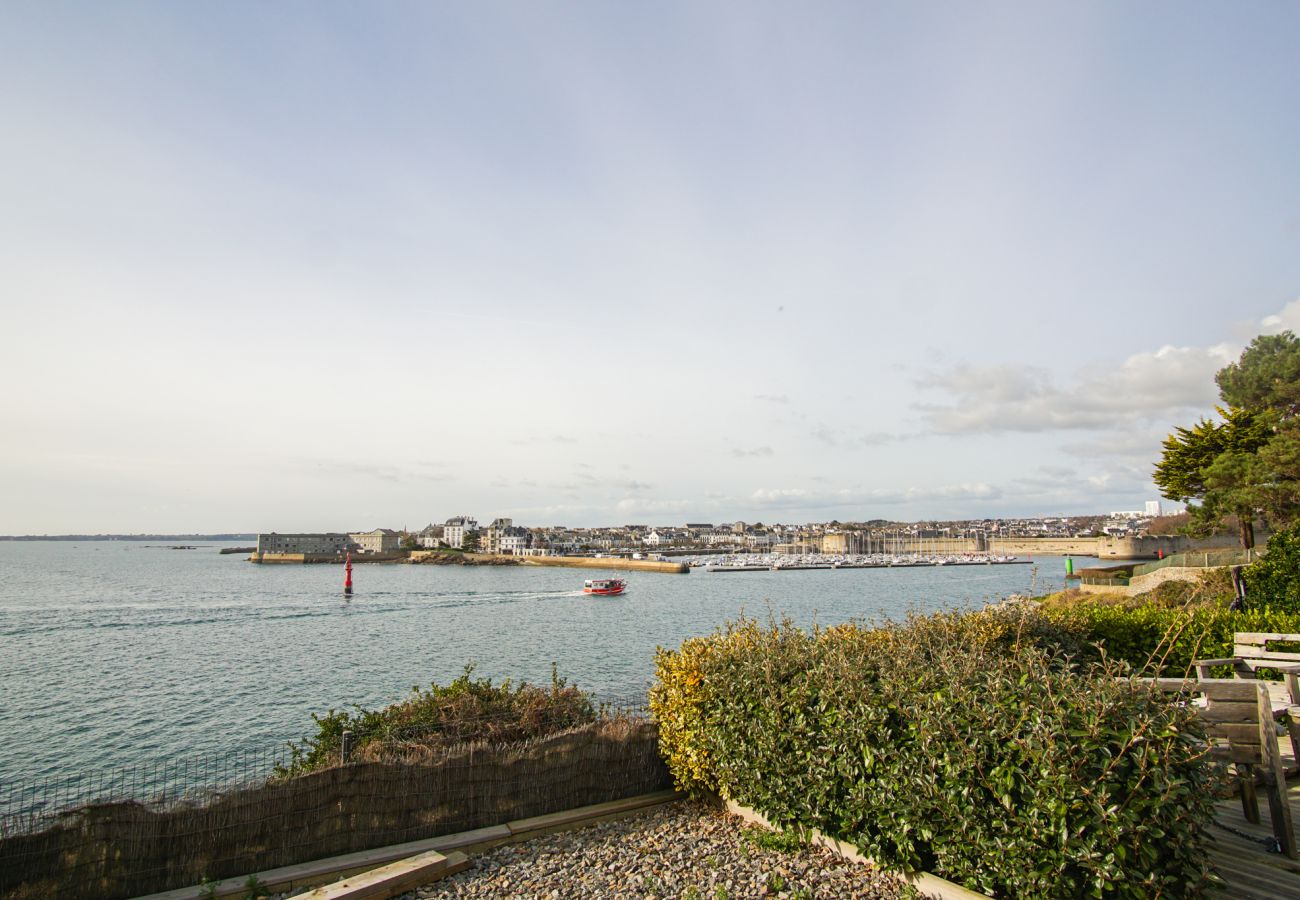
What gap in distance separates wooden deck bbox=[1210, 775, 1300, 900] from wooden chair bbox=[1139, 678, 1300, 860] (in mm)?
175

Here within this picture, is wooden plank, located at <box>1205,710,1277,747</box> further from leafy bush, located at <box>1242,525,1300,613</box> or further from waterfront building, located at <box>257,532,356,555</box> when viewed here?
waterfront building, located at <box>257,532,356,555</box>

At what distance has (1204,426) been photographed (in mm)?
37906

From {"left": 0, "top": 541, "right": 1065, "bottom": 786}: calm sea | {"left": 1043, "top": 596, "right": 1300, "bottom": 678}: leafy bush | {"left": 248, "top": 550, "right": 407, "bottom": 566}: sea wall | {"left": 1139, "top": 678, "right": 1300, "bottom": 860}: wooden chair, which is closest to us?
{"left": 1139, "top": 678, "right": 1300, "bottom": 860}: wooden chair

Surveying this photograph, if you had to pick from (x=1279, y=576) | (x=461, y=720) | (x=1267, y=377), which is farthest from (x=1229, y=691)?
(x=1267, y=377)

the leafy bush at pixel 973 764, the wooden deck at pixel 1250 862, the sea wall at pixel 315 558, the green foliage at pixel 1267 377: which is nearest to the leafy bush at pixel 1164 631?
the wooden deck at pixel 1250 862

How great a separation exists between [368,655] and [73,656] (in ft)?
42.4

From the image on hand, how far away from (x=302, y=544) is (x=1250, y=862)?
577ft

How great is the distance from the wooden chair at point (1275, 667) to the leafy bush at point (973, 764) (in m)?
2.97

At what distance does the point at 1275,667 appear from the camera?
23.8 feet

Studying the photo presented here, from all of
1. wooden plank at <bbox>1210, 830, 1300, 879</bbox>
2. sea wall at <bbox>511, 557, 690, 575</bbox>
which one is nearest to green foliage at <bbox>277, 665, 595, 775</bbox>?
wooden plank at <bbox>1210, 830, 1300, 879</bbox>

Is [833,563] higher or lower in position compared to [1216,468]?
lower

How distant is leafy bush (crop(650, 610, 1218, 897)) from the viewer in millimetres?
3875

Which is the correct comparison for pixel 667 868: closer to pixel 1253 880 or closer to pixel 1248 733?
pixel 1253 880

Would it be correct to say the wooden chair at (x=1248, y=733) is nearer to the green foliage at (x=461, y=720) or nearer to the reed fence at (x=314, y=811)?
the reed fence at (x=314, y=811)
